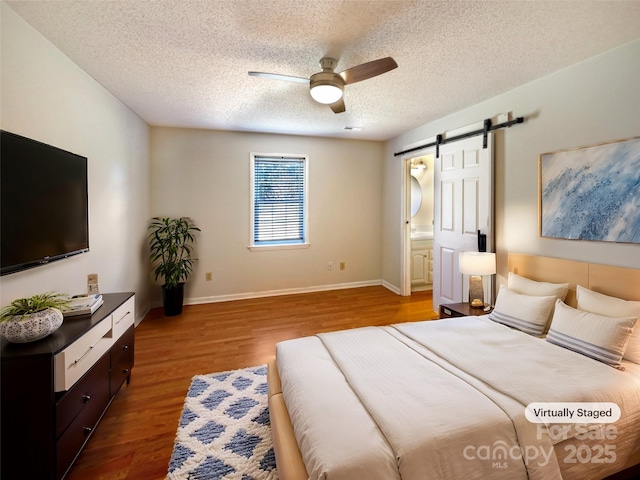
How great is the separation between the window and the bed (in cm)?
291

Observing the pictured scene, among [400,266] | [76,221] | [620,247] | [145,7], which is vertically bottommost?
[400,266]

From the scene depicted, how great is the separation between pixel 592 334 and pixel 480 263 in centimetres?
A: 108

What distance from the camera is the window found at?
467cm

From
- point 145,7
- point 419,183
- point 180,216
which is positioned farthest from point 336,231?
point 145,7

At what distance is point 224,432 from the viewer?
72.8 inches

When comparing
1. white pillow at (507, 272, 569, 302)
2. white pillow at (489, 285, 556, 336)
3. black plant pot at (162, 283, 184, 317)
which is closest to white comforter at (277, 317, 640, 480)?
white pillow at (489, 285, 556, 336)

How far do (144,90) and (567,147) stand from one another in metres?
3.86

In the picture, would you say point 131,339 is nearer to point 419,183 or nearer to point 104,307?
point 104,307

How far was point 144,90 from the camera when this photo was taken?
289cm

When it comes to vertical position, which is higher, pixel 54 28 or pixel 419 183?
pixel 54 28

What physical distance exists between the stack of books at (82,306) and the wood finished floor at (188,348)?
77 centimetres

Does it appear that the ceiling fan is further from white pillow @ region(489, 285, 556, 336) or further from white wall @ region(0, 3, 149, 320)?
white pillow @ region(489, 285, 556, 336)

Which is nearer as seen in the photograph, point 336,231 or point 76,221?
point 76,221

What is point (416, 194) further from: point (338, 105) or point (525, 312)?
point (525, 312)
